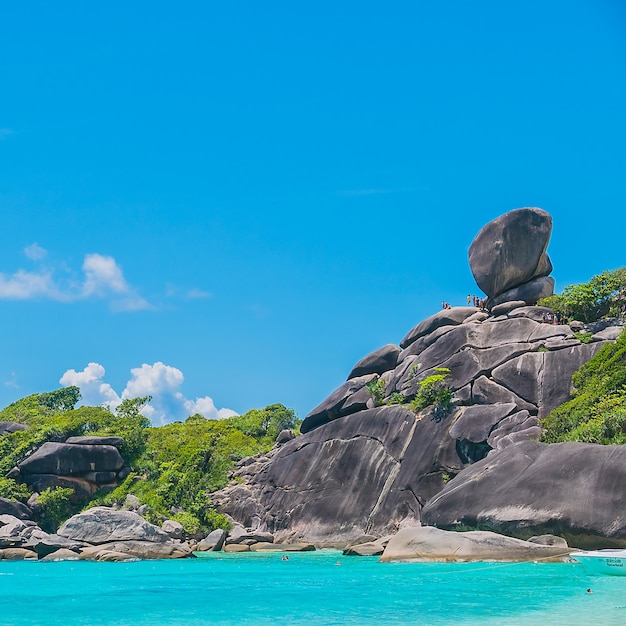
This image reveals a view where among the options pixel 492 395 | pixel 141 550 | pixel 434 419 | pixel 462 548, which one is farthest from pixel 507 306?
pixel 141 550

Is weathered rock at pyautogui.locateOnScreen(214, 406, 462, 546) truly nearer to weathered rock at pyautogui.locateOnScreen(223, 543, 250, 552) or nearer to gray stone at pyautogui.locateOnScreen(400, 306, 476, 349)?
weathered rock at pyautogui.locateOnScreen(223, 543, 250, 552)

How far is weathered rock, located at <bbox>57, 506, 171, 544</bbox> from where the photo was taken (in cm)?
3266

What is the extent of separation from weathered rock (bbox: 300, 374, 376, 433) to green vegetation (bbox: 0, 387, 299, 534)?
6.56 metres

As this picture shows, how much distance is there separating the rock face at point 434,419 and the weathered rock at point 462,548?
1.85 meters

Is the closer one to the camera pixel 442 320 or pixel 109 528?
pixel 109 528

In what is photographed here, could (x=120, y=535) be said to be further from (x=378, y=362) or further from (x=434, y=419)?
(x=378, y=362)

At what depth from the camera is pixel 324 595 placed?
54.4ft

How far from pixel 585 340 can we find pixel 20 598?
26.8 metres

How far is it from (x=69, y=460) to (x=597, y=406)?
32.0 metres

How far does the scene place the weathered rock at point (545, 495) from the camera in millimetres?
21609

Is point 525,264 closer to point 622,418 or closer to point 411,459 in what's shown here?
point 411,459

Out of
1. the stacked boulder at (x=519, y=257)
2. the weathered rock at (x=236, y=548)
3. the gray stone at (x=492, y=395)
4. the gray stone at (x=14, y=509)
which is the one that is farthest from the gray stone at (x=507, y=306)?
the gray stone at (x=14, y=509)

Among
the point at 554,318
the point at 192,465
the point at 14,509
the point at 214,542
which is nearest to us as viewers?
the point at 214,542

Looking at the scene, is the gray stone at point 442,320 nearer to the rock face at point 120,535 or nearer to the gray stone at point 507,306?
the gray stone at point 507,306
